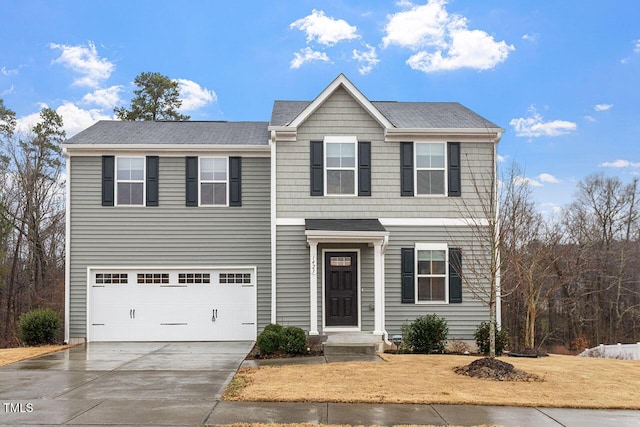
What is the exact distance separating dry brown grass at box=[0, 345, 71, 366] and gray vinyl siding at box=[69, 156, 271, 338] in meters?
1.27

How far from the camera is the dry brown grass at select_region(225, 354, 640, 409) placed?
8.85 meters

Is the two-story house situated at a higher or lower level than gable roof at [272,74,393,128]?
lower

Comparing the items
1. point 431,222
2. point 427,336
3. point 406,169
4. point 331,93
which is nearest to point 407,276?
point 431,222

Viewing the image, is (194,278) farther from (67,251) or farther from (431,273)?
(431,273)

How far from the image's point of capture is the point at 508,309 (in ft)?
101

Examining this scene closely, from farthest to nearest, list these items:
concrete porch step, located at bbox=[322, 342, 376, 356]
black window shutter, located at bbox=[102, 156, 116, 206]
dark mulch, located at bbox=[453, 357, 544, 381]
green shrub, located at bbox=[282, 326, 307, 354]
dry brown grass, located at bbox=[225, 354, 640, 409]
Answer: black window shutter, located at bbox=[102, 156, 116, 206] → concrete porch step, located at bbox=[322, 342, 376, 356] → green shrub, located at bbox=[282, 326, 307, 354] → dark mulch, located at bbox=[453, 357, 544, 381] → dry brown grass, located at bbox=[225, 354, 640, 409]

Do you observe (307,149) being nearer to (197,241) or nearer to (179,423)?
(197,241)

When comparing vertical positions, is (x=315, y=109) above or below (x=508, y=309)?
above

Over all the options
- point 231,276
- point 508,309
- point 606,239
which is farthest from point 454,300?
point 606,239

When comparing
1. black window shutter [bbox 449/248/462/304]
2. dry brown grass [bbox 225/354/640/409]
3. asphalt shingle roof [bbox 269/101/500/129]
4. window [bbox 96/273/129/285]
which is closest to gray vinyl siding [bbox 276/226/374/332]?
black window shutter [bbox 449/248/462/304]

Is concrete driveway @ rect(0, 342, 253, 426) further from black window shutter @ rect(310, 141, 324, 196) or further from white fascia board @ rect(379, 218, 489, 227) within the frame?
white fascia board @ rect(379, 218, 489, 227)

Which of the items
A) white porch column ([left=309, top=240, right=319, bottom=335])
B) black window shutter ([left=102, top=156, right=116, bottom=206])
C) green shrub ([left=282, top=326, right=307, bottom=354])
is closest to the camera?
green shrub ([left=282, top=326, right=307, bottom=354])

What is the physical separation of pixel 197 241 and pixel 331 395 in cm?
918

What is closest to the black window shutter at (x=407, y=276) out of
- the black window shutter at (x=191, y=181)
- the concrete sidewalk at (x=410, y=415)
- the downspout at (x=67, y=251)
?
the black window shutter at (x=191, y=181)
